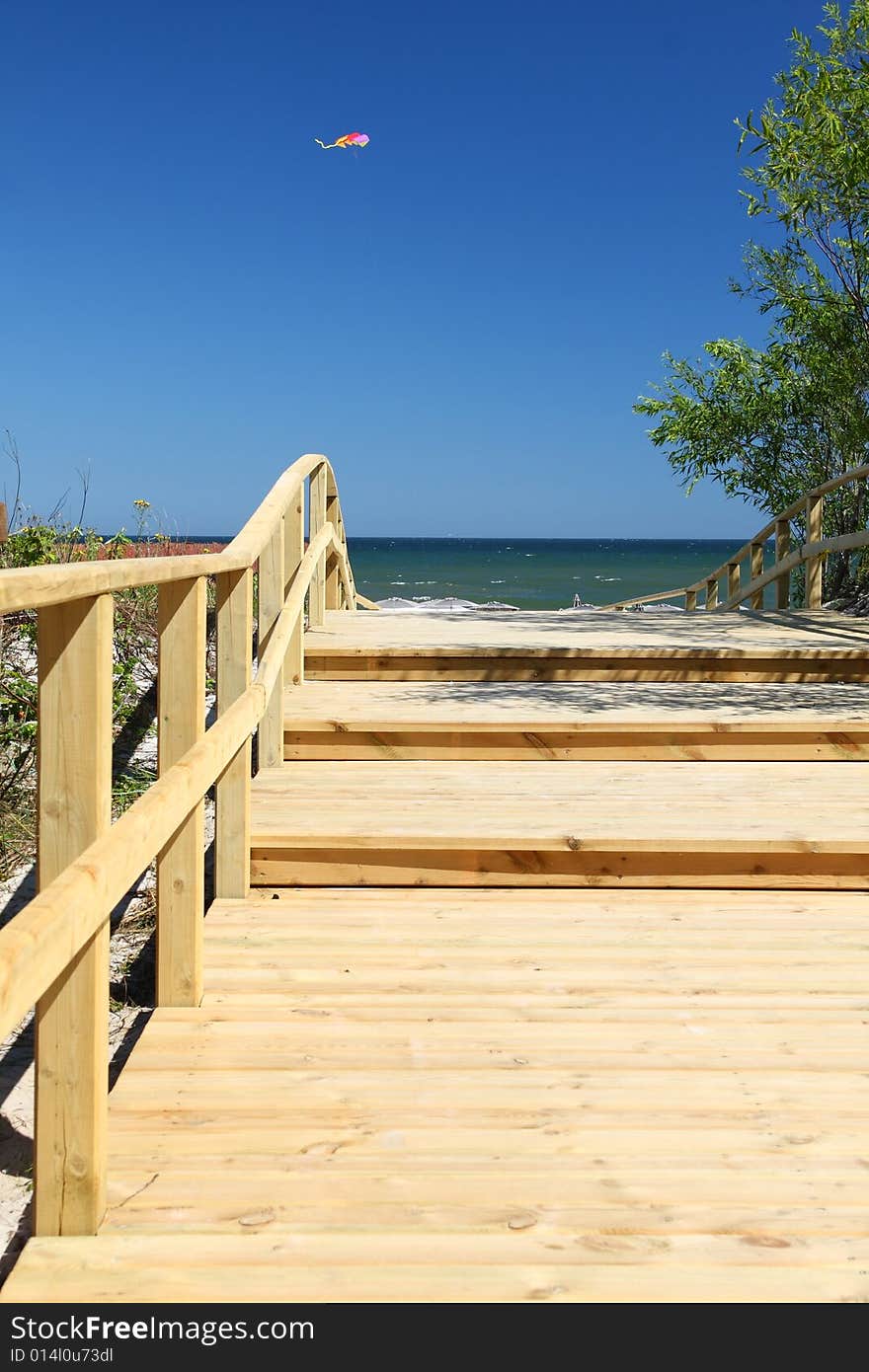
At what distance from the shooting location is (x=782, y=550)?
36.7 ft

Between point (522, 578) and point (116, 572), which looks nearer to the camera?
point (116, 572)

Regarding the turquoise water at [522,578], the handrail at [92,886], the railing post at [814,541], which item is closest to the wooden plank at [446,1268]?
the handrail at [92,886]

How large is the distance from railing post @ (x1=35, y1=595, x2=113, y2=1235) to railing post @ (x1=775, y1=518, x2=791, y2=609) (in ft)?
32.2

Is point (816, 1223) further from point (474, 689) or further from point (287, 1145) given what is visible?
point (474, 689)

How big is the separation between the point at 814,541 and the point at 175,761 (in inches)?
343

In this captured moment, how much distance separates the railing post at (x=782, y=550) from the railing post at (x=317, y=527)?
5.25 metres

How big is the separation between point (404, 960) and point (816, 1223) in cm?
139

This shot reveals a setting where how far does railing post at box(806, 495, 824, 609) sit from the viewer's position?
10.2m

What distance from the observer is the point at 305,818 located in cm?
382

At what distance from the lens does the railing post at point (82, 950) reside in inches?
68.1

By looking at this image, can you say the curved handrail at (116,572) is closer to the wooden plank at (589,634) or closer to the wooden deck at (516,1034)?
the wooden deck at (516,1034)

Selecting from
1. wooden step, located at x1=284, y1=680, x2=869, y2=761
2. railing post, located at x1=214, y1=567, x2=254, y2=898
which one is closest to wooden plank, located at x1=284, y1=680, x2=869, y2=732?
wooden step, located at x1=284, y1=680, x2=869, y2=761

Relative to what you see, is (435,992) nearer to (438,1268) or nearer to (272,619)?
(438,1268)

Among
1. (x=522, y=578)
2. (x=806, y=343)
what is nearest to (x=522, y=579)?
(x=522, y=578)
